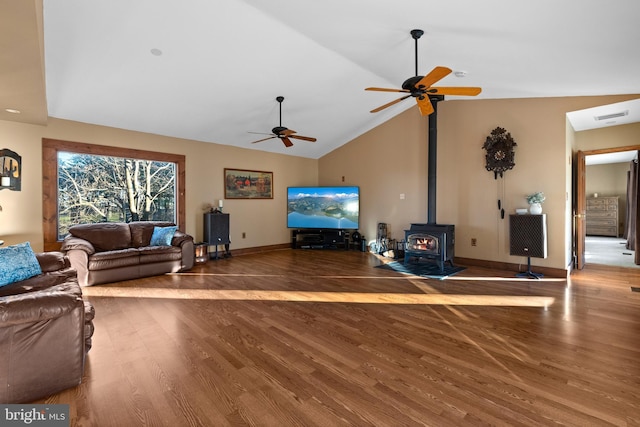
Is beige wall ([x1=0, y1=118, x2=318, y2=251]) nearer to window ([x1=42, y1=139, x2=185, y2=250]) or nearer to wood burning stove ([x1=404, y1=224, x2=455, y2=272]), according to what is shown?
window ([x1=42, y1=139, x2=185, y2=250])

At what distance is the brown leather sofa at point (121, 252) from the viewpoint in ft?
14.2

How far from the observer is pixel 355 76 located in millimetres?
4992

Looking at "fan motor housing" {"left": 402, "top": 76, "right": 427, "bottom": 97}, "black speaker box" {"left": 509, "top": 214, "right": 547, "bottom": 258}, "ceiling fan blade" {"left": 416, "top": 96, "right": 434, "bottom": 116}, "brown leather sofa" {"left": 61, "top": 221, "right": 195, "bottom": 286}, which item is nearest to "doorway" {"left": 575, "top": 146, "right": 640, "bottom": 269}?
"black speaker box" {"left": 509, "top": 214, "right": 547, "bottom": 258}

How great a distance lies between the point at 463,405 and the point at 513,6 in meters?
3.12

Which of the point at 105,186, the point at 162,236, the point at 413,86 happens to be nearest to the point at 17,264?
the point at 162,236

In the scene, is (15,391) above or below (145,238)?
below

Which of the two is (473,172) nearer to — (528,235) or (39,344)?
(528,235)

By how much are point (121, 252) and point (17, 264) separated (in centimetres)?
182

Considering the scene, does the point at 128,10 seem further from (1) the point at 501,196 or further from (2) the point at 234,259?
(1) the point at 501,196

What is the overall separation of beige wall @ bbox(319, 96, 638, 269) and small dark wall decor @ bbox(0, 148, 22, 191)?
244 inches

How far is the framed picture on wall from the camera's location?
6.85 metres

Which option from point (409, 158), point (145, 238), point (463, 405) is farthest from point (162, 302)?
point (409, 158)

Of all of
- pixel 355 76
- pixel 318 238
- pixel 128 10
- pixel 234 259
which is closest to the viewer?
pixel 128 10

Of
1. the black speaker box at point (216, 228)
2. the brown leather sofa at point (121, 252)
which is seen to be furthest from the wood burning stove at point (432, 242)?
the brown leather sofa at point (121, 252)
